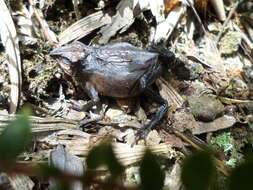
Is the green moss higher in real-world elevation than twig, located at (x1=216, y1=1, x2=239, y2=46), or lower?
lower

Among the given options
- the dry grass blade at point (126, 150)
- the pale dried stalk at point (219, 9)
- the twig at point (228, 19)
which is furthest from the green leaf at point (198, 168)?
the pale dried stalk at point (219, 9)

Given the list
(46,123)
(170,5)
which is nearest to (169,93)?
(170,5)

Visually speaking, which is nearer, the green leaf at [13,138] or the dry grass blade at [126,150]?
the green leaf at [13,138]

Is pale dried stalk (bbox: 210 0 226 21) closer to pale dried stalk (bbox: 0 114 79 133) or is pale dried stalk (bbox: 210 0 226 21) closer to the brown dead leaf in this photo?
the brown dead leaf

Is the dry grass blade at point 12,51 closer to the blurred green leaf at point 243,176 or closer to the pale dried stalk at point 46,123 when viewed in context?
the pale dried stalk at point 46,123

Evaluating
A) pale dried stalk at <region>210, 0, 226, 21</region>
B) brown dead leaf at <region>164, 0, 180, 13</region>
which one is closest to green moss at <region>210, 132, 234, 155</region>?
brown dead leaf at <region>164, 0, 180, 13</region>

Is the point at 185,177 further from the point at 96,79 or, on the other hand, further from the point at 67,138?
the point at 96,79
